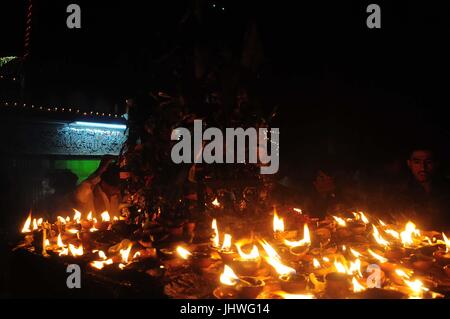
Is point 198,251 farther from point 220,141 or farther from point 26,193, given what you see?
point 26,193

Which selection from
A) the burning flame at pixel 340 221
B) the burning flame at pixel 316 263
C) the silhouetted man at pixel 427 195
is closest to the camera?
the burning flame at pixel 316 263

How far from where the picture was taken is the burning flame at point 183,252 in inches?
161

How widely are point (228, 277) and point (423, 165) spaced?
454cm

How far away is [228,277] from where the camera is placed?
3.43 metres

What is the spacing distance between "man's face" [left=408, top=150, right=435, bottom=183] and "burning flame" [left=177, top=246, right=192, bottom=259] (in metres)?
4.45

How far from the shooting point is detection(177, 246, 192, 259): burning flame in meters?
4.09

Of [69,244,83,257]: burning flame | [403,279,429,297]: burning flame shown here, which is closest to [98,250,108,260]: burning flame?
[69,244,83,257]: burning flame

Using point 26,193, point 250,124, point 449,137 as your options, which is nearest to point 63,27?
point 26,193

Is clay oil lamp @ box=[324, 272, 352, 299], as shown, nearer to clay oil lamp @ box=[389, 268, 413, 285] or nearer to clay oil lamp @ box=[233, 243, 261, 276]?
clay oil lamp @ box=[389, 268, 413, 285]

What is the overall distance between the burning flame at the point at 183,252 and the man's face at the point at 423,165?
14.6 feet

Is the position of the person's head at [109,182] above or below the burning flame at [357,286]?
above

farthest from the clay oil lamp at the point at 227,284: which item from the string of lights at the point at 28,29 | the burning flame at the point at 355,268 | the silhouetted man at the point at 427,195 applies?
the string of lights at the point at 28,29

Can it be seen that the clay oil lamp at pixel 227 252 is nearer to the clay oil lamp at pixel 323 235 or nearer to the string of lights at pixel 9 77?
the clay oil lamp at pixel 323 235
